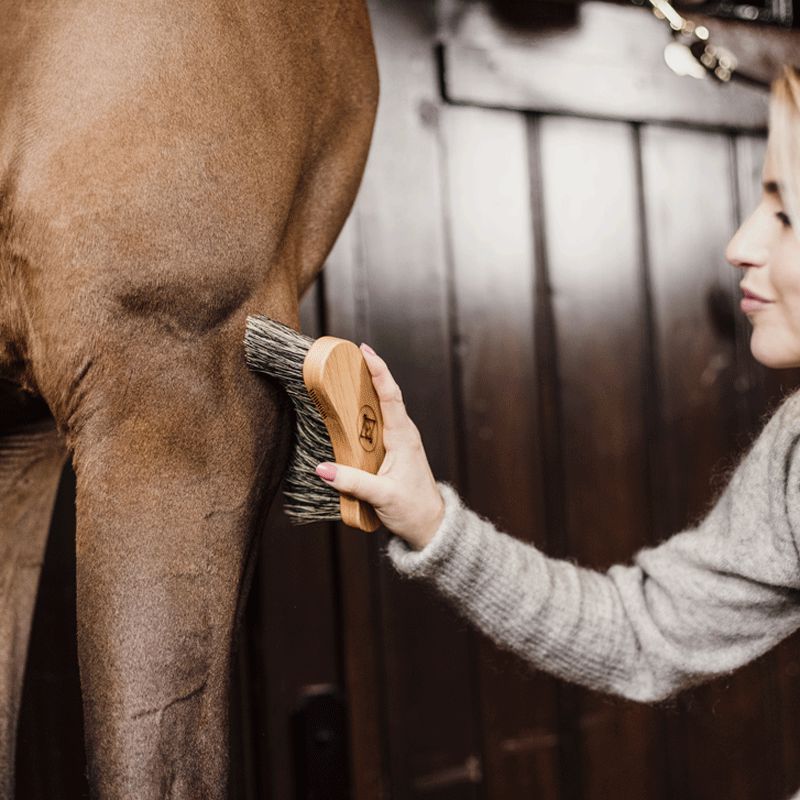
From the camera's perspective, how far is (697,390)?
1402 millimetres

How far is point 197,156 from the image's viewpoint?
0.50 meters

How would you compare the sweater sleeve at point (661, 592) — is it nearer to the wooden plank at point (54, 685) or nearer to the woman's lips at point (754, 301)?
the woman's lips at point (754, 301)

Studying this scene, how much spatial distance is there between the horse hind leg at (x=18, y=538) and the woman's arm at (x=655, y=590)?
24 cm

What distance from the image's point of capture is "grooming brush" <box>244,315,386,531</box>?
0.52 m

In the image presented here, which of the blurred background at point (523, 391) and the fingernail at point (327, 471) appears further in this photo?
the blurred background at point (523, 391)

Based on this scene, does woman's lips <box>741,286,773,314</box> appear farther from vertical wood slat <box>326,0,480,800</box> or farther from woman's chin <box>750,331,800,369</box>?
vertical wood slat <box>326,0,480,800</box>

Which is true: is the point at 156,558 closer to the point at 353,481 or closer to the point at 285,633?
the point at 353,481

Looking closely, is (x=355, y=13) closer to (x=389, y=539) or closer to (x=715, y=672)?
(x=389, y=539)

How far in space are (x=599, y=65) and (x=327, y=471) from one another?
2.99ft

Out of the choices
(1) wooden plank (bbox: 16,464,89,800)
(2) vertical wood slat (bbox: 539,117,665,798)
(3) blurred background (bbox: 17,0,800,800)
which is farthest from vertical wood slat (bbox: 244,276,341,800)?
(2) vertical wood slat (bbox: 539,117,665,798)

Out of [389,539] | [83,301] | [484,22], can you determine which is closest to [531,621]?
[389,539]

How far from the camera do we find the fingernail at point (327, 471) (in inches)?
22.7

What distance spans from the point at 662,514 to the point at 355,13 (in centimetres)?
92

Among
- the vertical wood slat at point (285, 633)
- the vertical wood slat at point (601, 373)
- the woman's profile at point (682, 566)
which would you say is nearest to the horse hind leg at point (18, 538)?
the woman's profile at point (682, 566)
